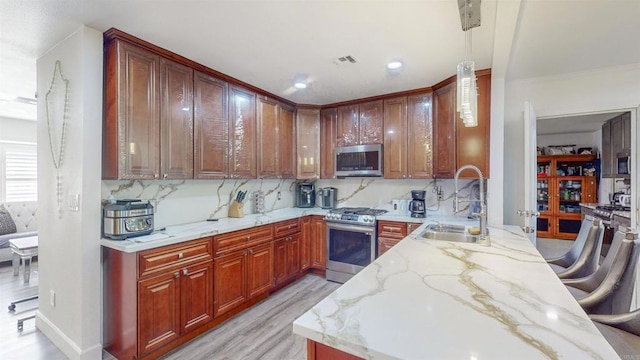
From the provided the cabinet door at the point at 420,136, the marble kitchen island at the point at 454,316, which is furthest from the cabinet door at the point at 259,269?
the cabinet door at the point at 420,136

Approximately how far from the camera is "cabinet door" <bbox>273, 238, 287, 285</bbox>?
3.22m

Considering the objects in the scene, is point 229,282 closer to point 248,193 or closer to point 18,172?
point 248,193

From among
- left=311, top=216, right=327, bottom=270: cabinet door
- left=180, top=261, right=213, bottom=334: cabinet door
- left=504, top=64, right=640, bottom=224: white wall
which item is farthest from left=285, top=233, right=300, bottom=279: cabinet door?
left=504, top=64, right=640, bottom=224: white wall

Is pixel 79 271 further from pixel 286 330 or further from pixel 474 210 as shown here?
pixel 474 210

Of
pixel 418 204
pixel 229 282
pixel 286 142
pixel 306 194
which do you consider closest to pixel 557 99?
pixel 418 204

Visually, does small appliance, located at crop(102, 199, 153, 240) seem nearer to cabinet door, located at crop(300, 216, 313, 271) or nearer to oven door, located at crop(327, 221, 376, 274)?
cabinet door, located at crop(300, 216, 313, 271)

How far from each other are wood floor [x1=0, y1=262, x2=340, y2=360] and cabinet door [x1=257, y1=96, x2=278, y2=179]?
1.48 metres

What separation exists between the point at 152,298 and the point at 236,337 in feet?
2.58

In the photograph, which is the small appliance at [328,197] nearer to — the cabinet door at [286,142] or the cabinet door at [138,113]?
the cabinet door at [286,142]

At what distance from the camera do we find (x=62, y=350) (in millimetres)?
2201

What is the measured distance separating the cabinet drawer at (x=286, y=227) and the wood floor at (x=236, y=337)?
2.30 feet

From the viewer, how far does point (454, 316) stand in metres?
0.96

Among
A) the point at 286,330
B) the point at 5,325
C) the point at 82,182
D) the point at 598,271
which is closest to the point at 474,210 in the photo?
the point at 598,271

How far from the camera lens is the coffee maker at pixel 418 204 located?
3.39 m
